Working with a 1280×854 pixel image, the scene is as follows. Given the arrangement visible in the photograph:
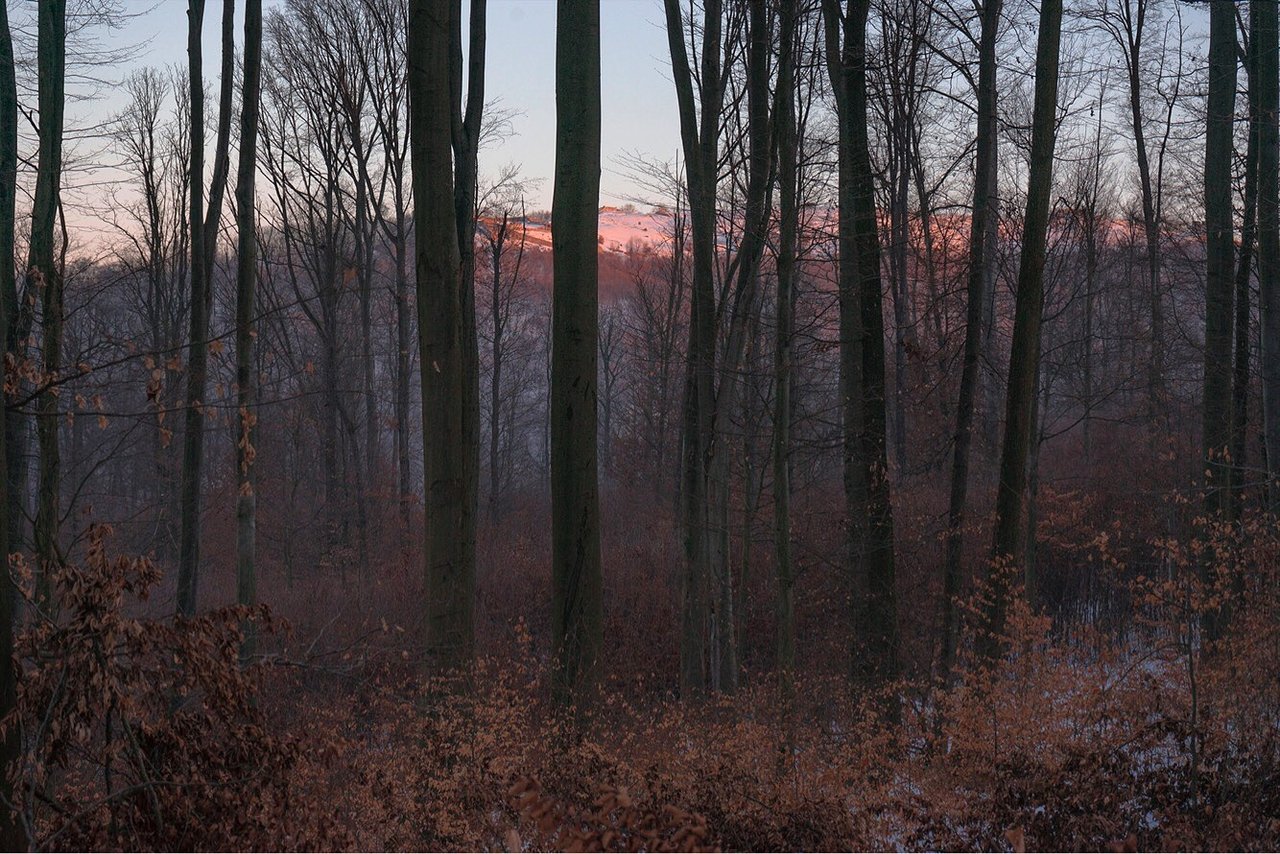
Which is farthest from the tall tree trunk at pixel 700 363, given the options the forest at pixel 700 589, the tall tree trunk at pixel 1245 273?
the tall tree trunk at pixel 1245 273

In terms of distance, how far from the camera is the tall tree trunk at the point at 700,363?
34.2 feet

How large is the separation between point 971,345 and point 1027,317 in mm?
843

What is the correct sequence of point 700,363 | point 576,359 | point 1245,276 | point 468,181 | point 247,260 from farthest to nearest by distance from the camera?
1. point 1245,276
2. point 247,260
3. point 700,363
4. point 468,181
5. point 576,359

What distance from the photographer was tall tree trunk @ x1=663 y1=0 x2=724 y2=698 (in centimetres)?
1043

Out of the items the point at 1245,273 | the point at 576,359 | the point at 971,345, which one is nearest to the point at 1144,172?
the point at 1245,273

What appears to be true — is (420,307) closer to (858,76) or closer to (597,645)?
(597,645)

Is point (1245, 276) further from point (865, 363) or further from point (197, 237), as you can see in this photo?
point (197, 237)

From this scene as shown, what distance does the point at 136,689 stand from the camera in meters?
4.57

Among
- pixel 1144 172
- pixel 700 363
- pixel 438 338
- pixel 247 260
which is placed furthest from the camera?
pixel 1144 172

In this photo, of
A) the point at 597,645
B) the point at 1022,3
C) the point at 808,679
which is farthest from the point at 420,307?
the point at 1022,3

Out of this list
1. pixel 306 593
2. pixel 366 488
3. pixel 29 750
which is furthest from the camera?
pixel 366 488

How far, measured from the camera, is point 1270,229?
11344mm

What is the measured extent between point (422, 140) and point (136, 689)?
4.64 meters

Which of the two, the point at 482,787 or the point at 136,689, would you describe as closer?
the point at 136,689
